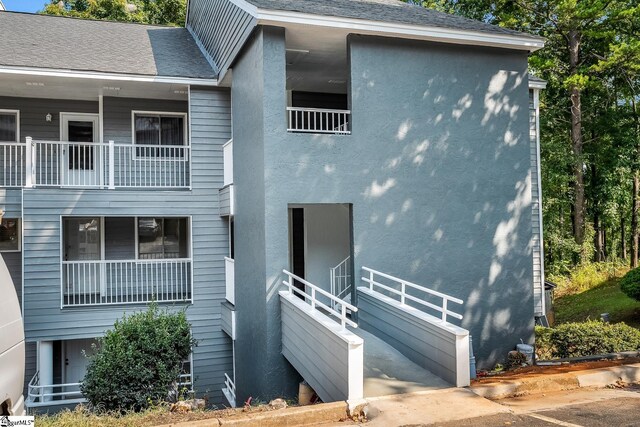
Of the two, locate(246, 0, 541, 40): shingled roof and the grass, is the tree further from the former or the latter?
the grass

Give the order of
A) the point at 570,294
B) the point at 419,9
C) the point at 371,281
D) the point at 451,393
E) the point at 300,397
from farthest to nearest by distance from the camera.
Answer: the point at 570,294
the point at 419,9
the point at 371,281
the point at 300,397
the point at 451,393

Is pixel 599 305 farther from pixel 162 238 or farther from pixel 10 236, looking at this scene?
pixel 10 236

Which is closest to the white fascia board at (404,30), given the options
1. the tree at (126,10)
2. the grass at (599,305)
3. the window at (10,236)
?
the window at (10,236)

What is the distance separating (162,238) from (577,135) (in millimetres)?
17050

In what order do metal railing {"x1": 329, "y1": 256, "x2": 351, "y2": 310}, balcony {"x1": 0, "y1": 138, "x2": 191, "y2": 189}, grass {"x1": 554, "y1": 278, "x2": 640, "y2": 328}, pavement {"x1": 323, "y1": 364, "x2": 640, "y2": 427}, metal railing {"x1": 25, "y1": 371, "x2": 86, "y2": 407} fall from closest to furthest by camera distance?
pavement {"x1": 323, "y1": 364, "x2": 640, "y2": 427}, metal railing {"x1": 25, "y1": 371, "x2": 86, "y2": 407}, metal railing {"x1": 329, "y1": 256, "x2": 351, "y2": 310}, balcony {"x1": 0, "y1": 138, "x2": 191, "y2": 189}, grass {"x1": 554, "y1": 278, "x2": 640, "y2": 328}

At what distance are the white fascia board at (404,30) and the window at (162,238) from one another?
654cm

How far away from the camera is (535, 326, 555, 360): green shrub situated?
10766mm

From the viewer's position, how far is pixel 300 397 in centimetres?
760

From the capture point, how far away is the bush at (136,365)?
8594mm

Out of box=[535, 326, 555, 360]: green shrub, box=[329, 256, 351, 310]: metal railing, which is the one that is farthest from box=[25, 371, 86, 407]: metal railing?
box=[535, 326, 555, 360]: green shrub

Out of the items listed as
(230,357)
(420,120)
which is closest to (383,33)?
(420,120)

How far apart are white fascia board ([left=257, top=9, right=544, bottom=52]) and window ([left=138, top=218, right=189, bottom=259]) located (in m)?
6.54

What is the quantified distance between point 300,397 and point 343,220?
5.66 meters

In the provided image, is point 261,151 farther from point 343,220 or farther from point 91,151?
point 91,151
